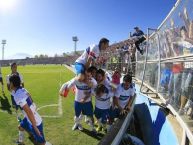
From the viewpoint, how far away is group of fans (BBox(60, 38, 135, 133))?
8234 mm

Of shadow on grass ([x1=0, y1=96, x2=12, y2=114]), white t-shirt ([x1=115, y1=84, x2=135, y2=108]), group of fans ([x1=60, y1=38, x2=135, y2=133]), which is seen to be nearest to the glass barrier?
white t-shirt ([x1=115, y1=84, x2=135, y2=108])

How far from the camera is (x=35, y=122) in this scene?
614 cm

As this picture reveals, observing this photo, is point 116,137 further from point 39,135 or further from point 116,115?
point 116,115

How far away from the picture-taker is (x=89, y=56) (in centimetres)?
822

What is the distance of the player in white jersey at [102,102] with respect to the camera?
831cm

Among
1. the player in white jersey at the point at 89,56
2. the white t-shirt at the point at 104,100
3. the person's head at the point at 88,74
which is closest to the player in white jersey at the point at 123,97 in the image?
the white t-shirt at the point at 104,100

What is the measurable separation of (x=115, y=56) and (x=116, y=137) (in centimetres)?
1322

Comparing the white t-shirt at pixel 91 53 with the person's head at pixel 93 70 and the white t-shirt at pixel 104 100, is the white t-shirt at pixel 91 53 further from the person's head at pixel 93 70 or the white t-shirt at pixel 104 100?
the white t-shirt at pixel 104 100

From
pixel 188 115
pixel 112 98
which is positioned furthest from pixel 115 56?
pixel 188 115

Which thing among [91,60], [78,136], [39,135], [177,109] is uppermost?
[91,60]

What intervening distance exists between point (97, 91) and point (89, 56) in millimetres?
889

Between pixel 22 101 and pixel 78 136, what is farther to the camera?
pixel 78 136

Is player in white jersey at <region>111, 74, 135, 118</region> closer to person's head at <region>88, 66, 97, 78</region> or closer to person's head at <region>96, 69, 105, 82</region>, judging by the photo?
person's head at <region>96, 69, 105, 82</region>

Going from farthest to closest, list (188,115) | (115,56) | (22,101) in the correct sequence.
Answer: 1. (115,56)
2. (22,101)
3. (188,115)
